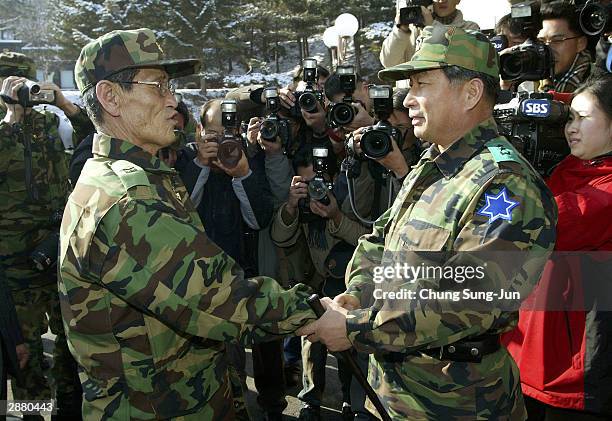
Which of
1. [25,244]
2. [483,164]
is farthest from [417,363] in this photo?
[25,244]

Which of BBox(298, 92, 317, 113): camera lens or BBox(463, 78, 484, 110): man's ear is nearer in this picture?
BBox(463, 78, 484, 110): man's ear

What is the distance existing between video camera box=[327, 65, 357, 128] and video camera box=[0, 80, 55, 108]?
194 centimetres

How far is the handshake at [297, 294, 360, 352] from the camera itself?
7.43 feet

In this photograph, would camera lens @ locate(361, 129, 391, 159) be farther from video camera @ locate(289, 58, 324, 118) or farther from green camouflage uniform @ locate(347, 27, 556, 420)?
video camera @ locate(289, 58, 324, 118)

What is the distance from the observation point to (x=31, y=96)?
4246mm

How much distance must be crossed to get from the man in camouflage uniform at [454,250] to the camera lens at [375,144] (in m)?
0.85

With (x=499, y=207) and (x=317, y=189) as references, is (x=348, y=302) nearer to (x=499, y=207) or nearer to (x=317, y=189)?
(x=499, y=207)

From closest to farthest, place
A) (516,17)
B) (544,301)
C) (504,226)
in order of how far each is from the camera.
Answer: (504,226), (544,301), (516,17)

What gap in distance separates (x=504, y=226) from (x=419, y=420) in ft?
2.58

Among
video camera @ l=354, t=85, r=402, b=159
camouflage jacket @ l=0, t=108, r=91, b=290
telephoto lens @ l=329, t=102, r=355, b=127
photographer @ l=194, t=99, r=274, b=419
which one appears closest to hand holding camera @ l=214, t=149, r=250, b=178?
photographer @ l=194, t=99, r=274, b=419

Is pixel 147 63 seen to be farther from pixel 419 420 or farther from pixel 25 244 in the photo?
pixel 25 244

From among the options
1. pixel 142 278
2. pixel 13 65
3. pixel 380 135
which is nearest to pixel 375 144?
pixel 380 135

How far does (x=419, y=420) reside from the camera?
2201 millimetres

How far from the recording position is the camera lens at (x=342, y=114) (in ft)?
12.9
